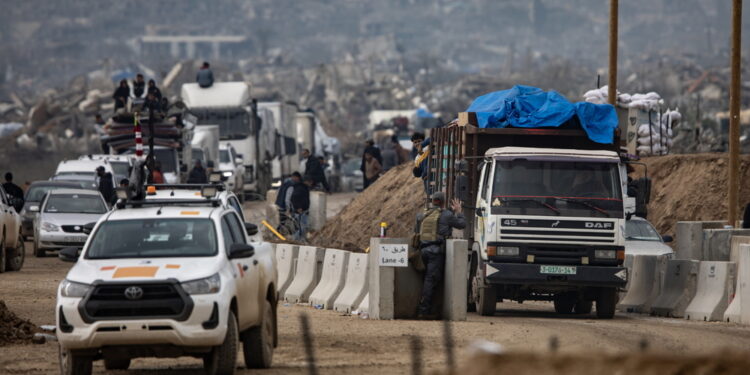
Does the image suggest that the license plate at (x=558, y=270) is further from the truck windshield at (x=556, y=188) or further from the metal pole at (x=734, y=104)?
the metal pole at (x=734, y=104)

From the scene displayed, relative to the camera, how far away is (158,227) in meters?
14.8

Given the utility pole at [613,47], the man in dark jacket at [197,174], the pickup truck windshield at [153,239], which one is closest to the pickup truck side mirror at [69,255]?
the pickup truck windshield at [153,239]

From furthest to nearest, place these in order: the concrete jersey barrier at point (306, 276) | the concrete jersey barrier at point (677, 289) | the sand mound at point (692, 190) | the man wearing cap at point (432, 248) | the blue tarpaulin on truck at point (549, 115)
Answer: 1. the sand mound at point (692, 190)
2. the concrete jersey barrier at point (306, 276)
3. the concrete jersey barrier at point (677, 289)
4. the blue tarpaulin on truck at point (549, 115)
5. the man wearing cap at point (432, 248)

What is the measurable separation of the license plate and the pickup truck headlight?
325 inches

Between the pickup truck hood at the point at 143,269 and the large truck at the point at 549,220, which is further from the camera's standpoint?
the large truck at the point at 549,220

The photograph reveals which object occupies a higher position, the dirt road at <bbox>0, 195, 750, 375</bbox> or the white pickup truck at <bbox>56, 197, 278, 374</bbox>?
the white pickup truck at <bbox>56, 197, 278, 374</bbox>

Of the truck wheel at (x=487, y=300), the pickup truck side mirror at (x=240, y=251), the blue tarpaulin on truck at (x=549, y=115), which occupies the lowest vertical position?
the truck wheel at (x=487, y=300)

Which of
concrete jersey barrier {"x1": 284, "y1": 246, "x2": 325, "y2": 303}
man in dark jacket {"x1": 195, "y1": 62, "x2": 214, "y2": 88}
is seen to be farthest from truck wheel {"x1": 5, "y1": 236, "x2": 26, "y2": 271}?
man in dark jacket {"x1": 195, "y1": 62, "x2": 214, "y2": 88}

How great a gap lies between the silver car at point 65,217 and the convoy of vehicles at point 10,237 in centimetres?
306

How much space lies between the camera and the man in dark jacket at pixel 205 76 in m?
49.6

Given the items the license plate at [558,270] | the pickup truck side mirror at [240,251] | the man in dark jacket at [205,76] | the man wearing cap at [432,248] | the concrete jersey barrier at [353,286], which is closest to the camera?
the pickup truck side mirror at [240,251]

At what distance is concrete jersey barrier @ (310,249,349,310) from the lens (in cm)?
2309

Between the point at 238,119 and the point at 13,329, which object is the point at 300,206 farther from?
the point at 238,119

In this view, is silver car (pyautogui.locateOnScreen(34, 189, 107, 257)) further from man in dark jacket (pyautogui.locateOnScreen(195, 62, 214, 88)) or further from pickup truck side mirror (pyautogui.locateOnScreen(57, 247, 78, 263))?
pickup truck side mirror (pyautogui.locateOnScreen(57, 247, 78, 263))
